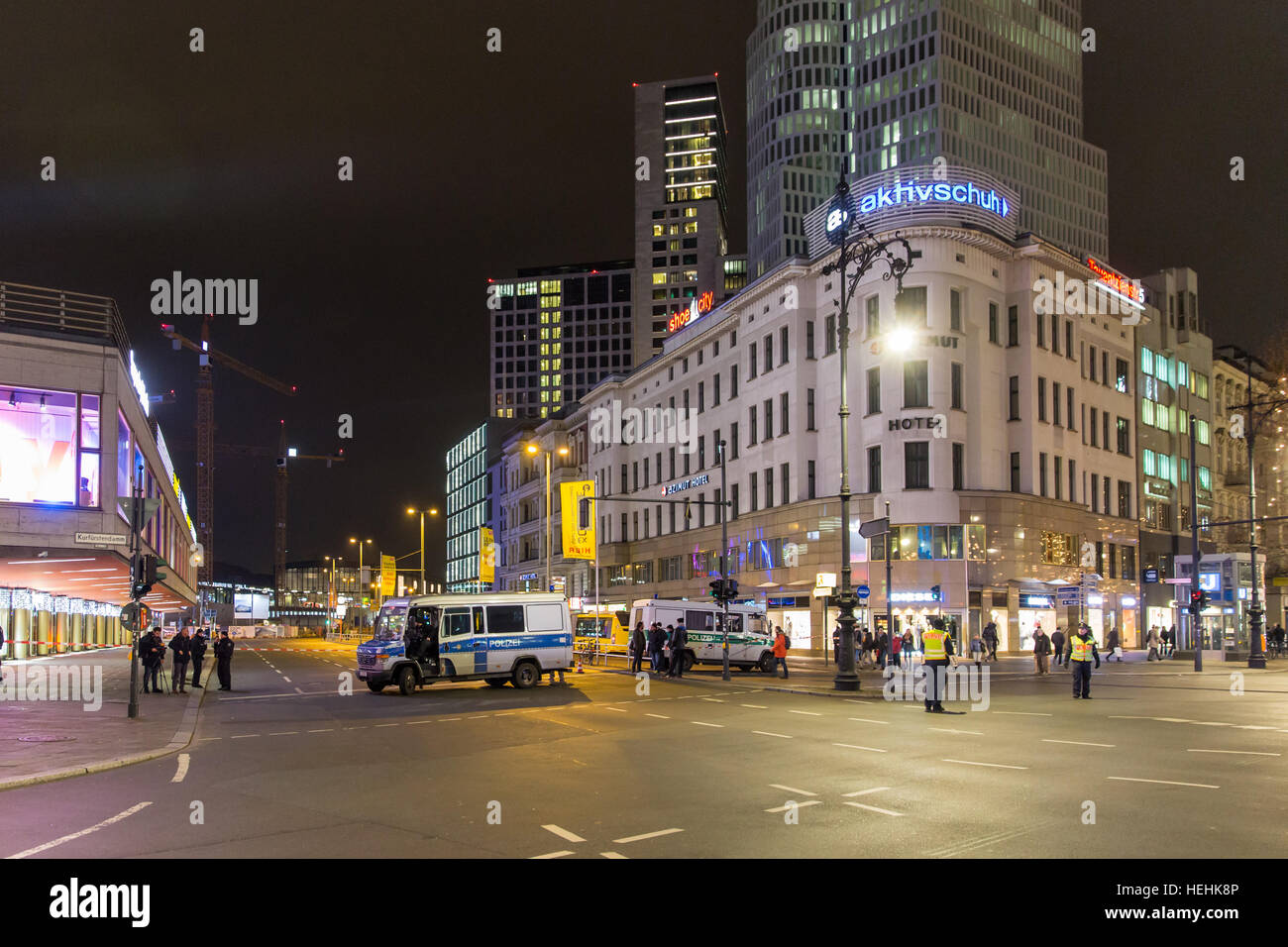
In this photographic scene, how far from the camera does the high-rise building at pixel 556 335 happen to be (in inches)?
7126

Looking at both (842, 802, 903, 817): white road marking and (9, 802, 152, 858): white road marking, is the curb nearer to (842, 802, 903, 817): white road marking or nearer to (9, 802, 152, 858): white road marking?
(9, 802, 152, 858): white road marking

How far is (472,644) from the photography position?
92.7ft

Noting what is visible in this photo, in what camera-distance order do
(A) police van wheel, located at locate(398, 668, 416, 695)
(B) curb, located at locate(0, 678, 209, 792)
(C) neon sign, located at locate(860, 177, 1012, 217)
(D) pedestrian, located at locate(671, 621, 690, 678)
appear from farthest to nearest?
1. (C) neon sign, located at locate(860, 177, 1012, 217)
2. (D) pedestrian, located at locate(671, 621, 690, 678)
3. (A) police van wheel, located at locate(398, 668, 416, 695)
4. (B) curb, located at locate(0, 678, 209, 792)

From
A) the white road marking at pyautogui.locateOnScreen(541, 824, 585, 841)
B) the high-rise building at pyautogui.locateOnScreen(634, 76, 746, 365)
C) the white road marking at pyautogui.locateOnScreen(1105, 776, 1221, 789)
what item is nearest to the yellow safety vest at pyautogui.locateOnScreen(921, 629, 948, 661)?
the white road marking at pyautogui.locateOnScreen(1105, 776, 1221, 789)

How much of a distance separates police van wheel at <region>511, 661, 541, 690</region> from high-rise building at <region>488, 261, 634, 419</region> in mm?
150100

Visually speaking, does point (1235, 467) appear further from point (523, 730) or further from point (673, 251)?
point (673, 251)

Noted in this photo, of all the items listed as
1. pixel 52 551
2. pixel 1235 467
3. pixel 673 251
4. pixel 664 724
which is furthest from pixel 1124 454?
pixel 673 251

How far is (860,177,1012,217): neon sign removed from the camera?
50.9m


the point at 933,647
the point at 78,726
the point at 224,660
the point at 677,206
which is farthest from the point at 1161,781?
the point at 677,206

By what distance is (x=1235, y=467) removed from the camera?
256 ft

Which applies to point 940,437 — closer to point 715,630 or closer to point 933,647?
point 715,630

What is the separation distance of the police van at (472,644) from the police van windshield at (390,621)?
2424 millimetres
